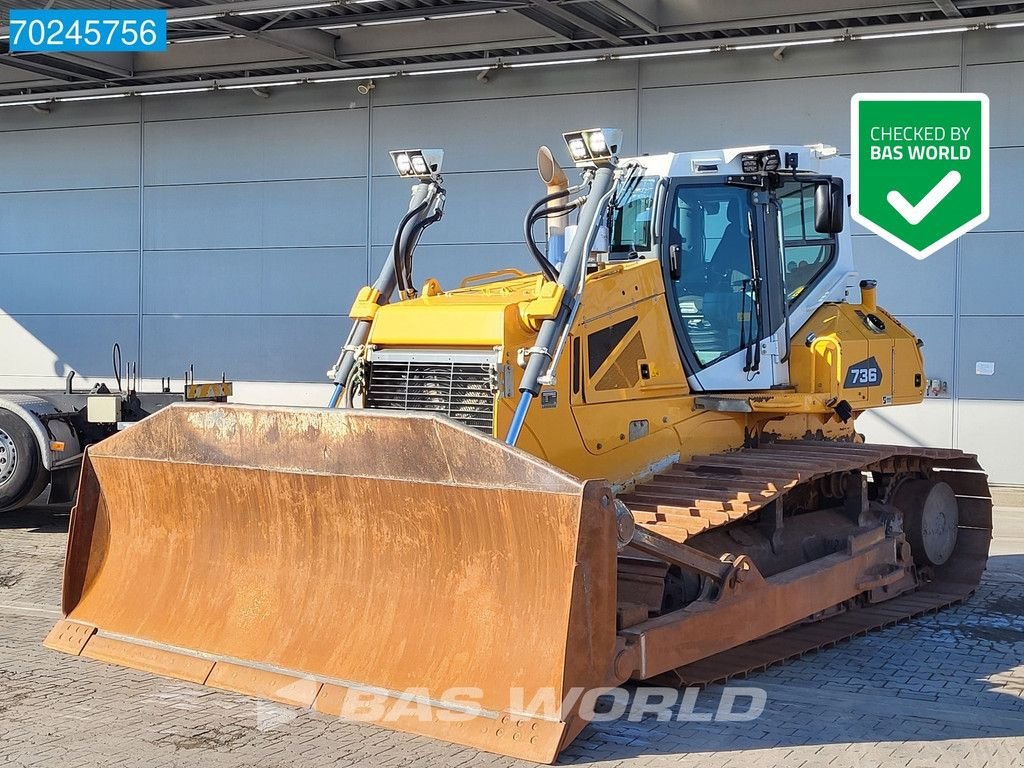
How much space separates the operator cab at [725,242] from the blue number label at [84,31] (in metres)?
9.17

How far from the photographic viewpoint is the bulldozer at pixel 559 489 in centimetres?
578

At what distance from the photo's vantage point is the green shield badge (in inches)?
597

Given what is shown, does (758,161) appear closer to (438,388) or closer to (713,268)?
(713,268)

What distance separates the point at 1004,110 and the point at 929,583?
7.95 m

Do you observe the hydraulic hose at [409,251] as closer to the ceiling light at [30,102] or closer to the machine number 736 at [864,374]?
the machine number 736 at [864,374]

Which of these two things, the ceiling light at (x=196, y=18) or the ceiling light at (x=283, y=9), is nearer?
the ceiling light at (x=283, y=9)

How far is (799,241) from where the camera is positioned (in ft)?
28.5

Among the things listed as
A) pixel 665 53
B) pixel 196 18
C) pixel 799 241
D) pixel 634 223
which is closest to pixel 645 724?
pixel 634 223

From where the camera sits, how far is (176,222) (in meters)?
19.4

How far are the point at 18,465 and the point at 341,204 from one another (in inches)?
298

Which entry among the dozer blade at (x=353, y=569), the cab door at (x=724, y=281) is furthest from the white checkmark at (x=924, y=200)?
the dozer blade at (x=353, y=569)

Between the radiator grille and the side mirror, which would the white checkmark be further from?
the radiator grille

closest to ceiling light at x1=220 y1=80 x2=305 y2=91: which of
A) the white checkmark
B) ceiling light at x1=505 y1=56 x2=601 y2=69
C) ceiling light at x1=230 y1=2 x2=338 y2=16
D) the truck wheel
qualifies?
ceiling light at x1=230 y1=2 x2=338 y2=16

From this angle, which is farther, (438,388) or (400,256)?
(400,256)
